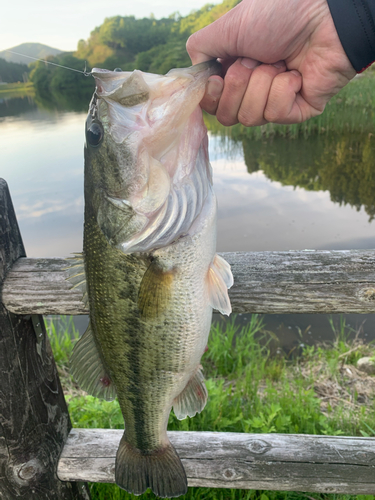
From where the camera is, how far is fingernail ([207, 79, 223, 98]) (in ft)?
4.69

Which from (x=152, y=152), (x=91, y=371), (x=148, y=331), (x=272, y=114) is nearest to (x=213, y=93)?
(x=272, y=114)

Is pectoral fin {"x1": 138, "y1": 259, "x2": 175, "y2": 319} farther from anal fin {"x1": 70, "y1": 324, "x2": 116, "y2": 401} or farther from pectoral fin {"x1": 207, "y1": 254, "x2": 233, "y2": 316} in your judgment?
anal fin {"x1": 70, "y1": 324, "x2": 116, "y2": 401}

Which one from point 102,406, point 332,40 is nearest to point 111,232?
point 332,40

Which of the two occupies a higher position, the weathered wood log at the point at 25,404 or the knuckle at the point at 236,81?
the knuckle at the point at 236,81

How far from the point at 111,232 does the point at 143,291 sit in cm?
24

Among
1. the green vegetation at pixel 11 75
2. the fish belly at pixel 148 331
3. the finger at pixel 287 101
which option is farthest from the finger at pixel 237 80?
the green vegetation at pixel 11 75

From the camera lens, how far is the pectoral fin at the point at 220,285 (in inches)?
49.5

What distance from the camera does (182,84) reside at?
3.57 ft

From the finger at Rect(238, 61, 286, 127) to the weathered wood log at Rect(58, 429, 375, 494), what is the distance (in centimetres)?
165

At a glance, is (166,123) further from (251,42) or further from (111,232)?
(251,42)

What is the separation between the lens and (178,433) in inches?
77.6

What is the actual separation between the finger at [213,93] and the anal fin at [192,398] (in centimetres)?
111

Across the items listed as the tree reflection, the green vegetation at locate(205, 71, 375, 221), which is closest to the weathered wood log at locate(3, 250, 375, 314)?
the tree reflection

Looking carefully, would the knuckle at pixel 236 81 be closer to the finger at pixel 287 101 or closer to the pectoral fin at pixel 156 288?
the finger at pixel 287 101
